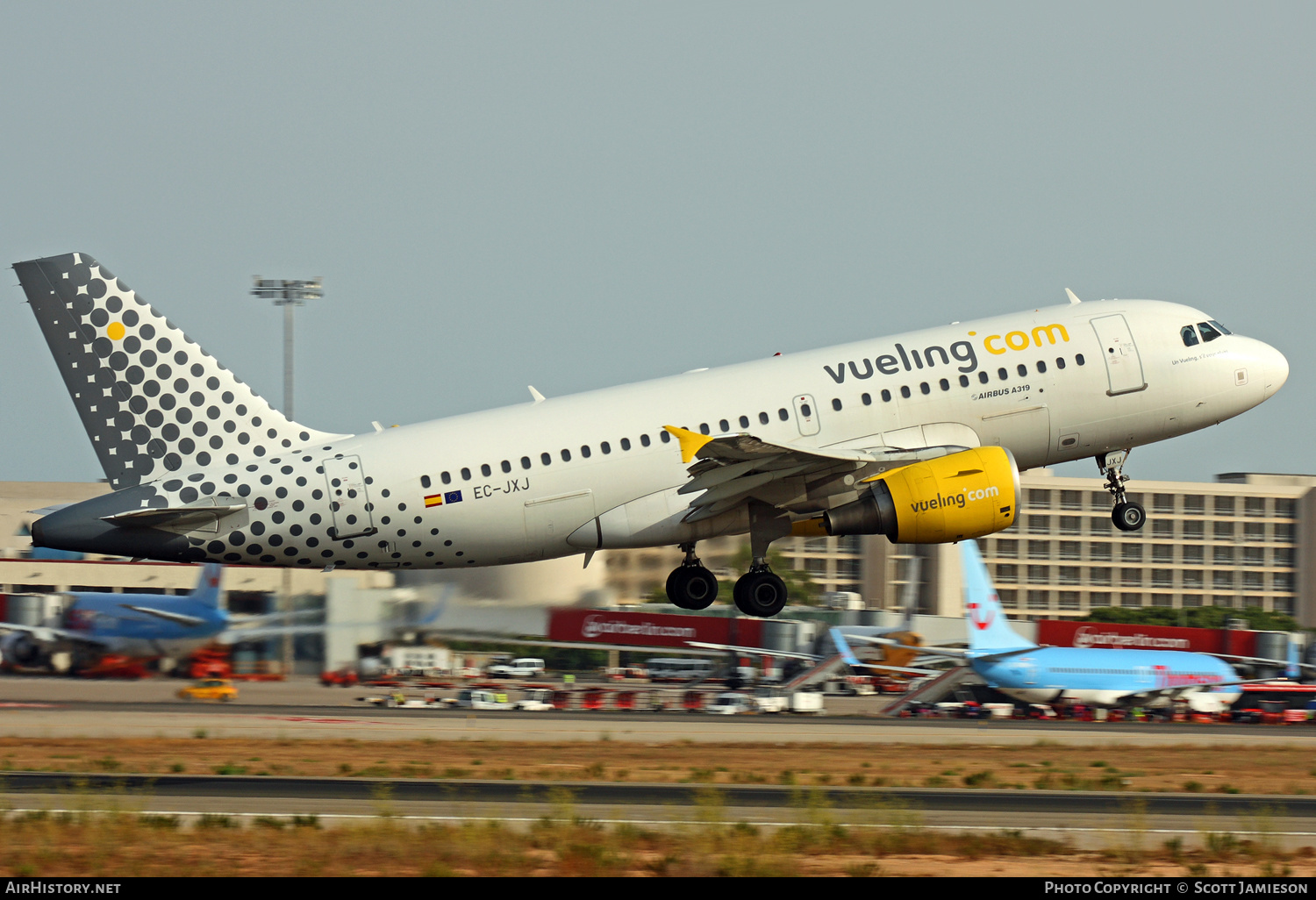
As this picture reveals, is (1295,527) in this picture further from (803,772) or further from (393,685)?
(803,772)

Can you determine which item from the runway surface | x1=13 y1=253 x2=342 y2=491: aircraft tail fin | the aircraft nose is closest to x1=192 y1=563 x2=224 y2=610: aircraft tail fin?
the runway surface

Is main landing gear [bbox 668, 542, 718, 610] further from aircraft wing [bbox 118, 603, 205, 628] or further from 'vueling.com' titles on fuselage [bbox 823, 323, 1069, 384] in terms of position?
aircraft wing [bbox 118, 603, 205, 628]

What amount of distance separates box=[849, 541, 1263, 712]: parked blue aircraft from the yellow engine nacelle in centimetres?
2798

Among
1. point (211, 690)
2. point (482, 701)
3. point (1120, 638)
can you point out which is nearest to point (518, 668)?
point (482, 701)

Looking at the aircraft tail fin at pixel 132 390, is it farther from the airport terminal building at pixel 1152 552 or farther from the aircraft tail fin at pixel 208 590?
the airport terminal building at pixel 1152 552

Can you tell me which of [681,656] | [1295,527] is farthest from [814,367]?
[1295,527]

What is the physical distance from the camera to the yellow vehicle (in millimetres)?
54406

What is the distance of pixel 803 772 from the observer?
36.3 m

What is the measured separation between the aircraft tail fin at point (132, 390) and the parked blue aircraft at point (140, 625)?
82.6 feet

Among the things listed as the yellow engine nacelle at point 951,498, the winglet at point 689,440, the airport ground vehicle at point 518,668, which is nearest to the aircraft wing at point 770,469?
the winglet at point 689,440

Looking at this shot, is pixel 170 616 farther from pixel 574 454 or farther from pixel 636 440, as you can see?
pixel 636 440

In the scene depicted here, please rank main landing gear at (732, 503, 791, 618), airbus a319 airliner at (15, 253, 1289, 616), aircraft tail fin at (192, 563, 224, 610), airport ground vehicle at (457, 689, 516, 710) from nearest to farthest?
1. airbus a319 airliner at (15, 253, 1289, 616)
2. main landing gear at (732, 503, 791, 618)
3. airport ground vehicle at (457, 689, 516, 710)
4. aircraft tail fin at (192, 563, 224, 610)

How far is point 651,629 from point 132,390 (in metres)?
42.7

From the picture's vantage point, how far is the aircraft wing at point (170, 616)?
55969mm
